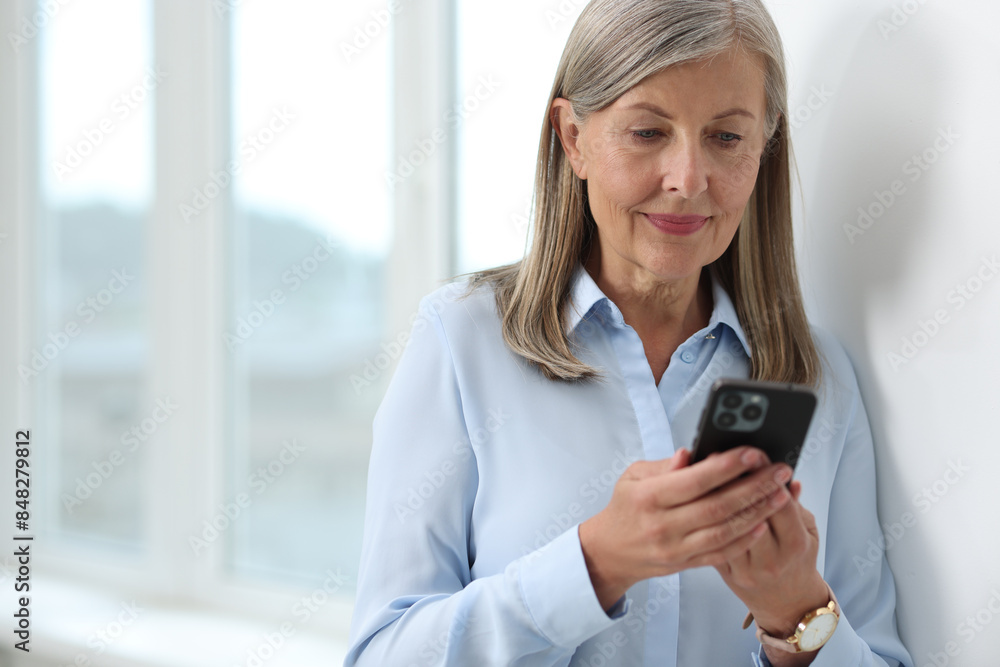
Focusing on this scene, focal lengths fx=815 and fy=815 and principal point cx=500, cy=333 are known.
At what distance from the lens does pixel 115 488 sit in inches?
95.7

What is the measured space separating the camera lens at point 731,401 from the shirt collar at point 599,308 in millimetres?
444

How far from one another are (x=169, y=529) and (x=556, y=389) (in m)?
1.60

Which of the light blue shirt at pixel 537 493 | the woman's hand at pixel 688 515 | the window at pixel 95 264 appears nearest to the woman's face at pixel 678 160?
the light blue shirt at pixel 537 493

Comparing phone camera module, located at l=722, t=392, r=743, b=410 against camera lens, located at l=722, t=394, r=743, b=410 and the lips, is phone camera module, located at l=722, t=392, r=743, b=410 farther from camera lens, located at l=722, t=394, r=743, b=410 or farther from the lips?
the lips

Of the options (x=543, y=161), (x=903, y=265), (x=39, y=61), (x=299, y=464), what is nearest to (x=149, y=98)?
(x=39, y=61)

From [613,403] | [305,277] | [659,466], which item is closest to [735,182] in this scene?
[613,403]

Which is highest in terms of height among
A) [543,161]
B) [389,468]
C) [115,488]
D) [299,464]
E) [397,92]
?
[397,92]

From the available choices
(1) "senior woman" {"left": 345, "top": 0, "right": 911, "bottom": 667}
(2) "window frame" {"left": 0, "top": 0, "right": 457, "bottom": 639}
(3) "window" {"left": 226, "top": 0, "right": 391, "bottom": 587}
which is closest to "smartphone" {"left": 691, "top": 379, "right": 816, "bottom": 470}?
(1) "senior woman" {"left": 345, "top": 0, "right": 911, "bottom": 667}

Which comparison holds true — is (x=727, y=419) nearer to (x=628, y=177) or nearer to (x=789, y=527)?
(x=789, y=527)

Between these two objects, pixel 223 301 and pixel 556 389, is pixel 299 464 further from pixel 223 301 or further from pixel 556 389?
pixel 556 389

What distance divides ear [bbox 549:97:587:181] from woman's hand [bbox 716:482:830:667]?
0.54 m

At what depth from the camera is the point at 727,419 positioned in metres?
0.68

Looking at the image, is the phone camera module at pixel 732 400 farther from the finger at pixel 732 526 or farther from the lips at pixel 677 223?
the lips at pixel 677 223

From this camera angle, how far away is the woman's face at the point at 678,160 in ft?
3.25
